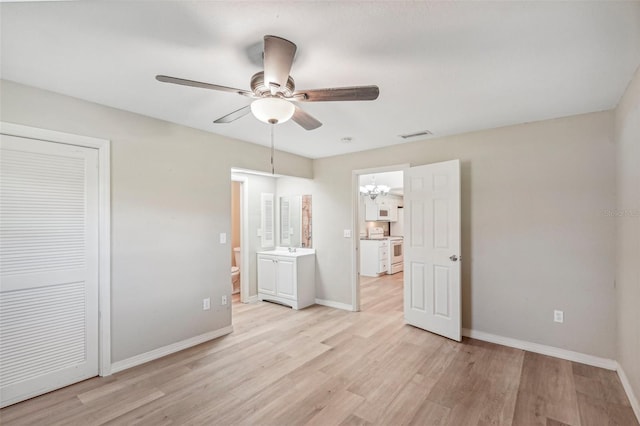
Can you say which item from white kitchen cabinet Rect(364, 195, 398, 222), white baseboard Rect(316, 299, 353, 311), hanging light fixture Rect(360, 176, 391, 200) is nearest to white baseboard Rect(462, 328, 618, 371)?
white baseboard Rect(316, 299, 353, 311)

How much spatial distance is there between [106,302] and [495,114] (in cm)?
405

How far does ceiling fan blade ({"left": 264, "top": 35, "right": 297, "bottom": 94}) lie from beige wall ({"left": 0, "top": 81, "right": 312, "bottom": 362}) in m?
1.92

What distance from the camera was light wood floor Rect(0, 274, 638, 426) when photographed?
2143mm

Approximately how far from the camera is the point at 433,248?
12.0 feet

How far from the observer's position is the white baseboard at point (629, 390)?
2.12 m

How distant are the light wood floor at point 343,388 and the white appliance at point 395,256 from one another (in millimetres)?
4054

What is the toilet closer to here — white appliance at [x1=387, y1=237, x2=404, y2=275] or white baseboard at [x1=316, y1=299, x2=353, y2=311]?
white baseboard at [x1=316, y1=299, x2=353, y2=311]

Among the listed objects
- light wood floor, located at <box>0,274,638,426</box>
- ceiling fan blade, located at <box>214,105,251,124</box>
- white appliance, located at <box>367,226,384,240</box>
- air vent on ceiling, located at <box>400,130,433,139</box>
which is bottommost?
light wood floor, located at <box>0,274,638,426</box>

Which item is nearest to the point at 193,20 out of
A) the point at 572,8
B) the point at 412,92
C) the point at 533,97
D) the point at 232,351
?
the point at 412,92

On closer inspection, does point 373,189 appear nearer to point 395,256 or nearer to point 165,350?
point 395,256

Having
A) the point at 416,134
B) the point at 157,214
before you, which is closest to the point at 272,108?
the point at 157,214

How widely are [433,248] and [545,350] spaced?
1465 millimetres

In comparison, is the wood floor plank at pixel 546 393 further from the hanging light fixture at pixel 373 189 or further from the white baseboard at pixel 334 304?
the hanging light fixture at pixel 373 189

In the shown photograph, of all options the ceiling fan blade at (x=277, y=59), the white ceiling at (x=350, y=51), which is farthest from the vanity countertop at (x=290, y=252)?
the ceiling fan blade at (x=277, y=59)
